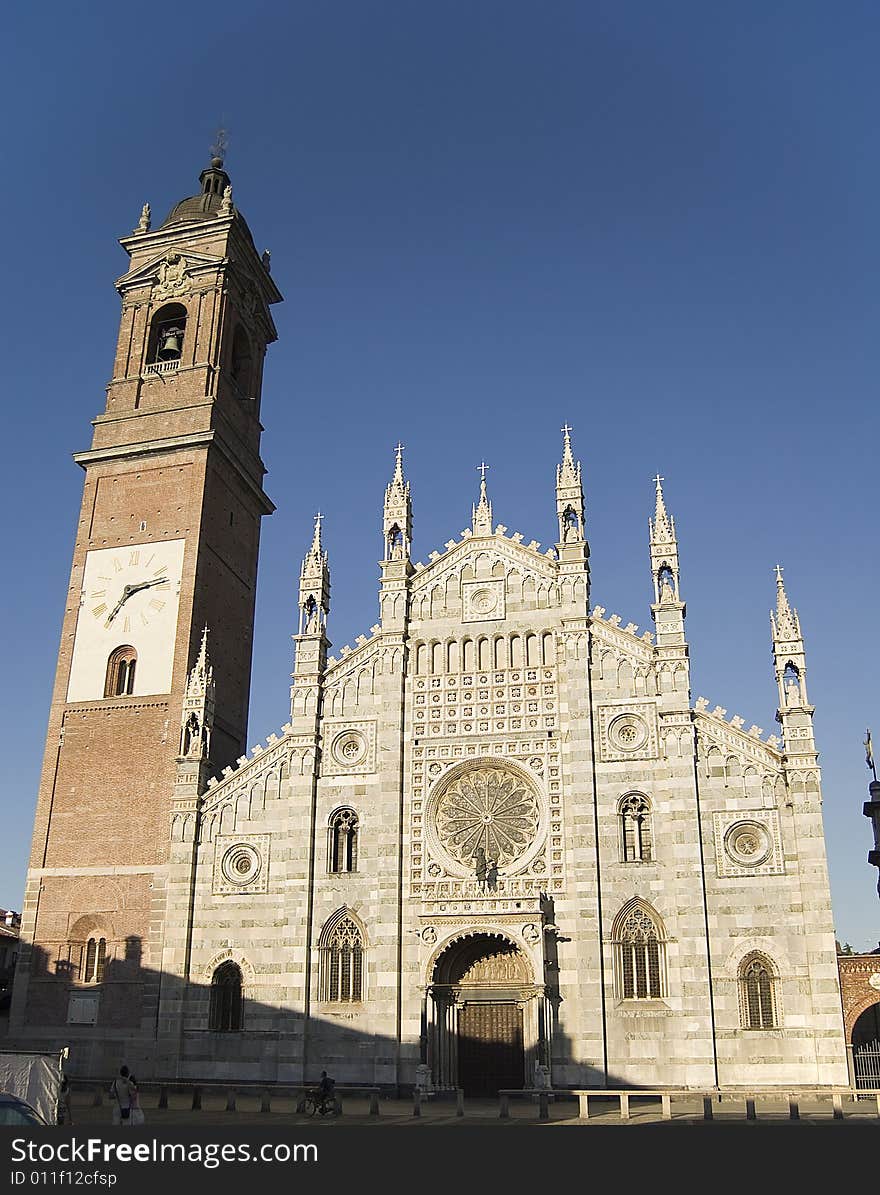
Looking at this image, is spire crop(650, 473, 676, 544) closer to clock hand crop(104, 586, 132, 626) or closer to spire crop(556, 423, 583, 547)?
spire crop(556, 423, 583, 547)

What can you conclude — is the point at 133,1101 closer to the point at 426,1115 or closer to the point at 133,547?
the point at 426,1115

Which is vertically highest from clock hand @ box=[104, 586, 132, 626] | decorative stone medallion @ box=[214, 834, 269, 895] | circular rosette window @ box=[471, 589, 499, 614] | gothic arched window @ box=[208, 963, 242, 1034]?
clock hand @ box=[104, 586, 132, 626]

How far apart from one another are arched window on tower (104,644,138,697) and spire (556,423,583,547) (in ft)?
57.4

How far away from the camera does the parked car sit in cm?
1947

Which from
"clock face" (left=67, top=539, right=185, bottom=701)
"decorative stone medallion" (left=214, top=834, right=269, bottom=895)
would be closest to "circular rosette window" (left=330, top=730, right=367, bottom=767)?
"decorative stone medallion" (left=214, top=834, right=269, bottom=895)

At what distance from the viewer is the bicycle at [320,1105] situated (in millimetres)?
29766

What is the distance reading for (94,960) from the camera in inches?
1569

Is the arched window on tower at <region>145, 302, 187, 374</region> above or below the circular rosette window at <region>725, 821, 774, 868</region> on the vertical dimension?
above

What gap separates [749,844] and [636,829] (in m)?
3.61

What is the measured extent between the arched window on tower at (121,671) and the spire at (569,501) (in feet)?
57.4

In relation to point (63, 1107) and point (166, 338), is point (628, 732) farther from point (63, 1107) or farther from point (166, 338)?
point (166, 338)

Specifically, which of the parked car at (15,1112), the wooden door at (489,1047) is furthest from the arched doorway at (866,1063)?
the parked car at (15,1112)

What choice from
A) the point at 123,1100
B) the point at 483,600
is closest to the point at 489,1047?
the point at 123,1100

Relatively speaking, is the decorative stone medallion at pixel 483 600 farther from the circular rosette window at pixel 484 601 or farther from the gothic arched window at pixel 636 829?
the gothic arched window at pixel 636 829
